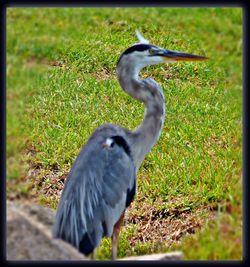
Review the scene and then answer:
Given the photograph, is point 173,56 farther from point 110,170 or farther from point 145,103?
point 110,170

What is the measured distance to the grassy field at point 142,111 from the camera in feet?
13.7

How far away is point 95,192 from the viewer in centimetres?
384

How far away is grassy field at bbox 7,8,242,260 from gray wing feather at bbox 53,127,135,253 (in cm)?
24

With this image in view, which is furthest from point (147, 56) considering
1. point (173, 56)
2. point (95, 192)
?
point (95, 192)

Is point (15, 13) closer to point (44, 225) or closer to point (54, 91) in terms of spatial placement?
point (54, 91)

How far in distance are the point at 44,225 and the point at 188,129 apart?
1.67m

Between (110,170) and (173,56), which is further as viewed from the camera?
A: (173,56)

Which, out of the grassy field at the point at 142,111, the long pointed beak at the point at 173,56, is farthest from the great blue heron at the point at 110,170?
the grassy field at the point at 142,111

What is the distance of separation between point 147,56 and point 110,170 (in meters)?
0.63

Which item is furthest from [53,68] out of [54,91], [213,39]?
[213,39]

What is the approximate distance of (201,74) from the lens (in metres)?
5.50

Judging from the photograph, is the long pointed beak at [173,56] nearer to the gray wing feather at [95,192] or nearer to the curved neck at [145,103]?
the curved neck at [145,103]

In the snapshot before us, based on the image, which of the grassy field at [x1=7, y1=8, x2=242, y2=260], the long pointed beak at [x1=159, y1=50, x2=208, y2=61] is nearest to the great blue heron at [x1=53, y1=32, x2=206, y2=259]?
the long pointed beak at [x1=159, y1=50, x2=208, y2=61]

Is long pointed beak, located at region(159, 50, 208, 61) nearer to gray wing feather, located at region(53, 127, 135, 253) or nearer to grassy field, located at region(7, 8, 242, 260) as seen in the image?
gray wing feather, located at region(53, 127, 135, 253)
